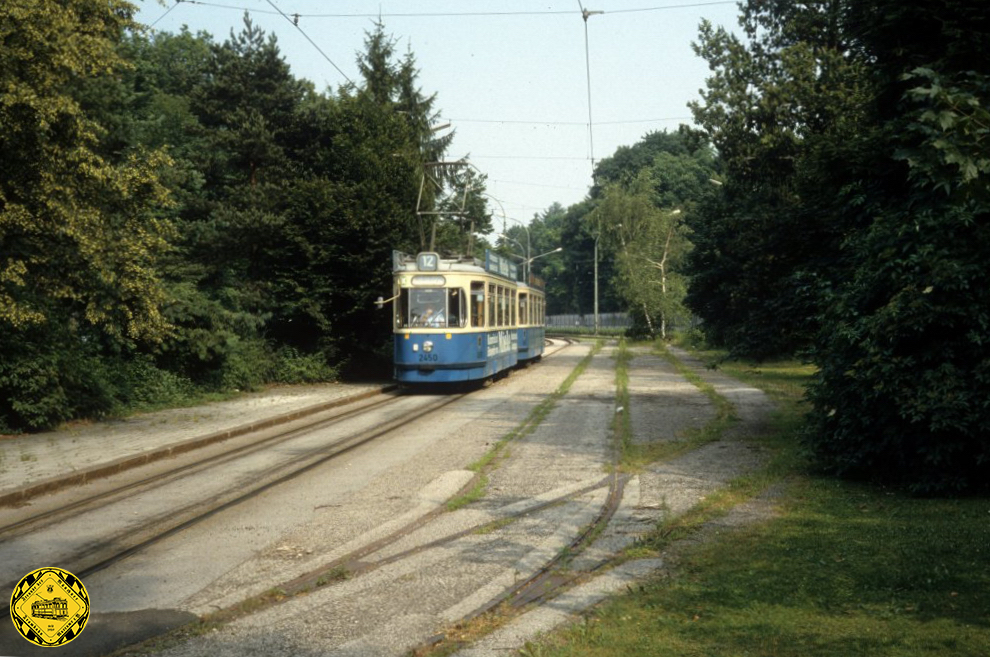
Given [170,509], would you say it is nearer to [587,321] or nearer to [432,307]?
[432,307]

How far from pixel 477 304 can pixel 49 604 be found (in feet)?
71.3

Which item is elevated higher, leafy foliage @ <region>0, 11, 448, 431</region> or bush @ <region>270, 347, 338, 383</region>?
leafy foliage @ <region>0, 11, 448, 431</region>

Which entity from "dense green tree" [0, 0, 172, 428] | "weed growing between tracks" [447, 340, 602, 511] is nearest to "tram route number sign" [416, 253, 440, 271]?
"weed growing between tracks" [447, 340, 602, 511]


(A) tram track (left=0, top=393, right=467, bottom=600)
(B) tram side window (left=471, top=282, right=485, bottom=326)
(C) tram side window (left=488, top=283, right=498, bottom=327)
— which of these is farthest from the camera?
(C) tram side window (left=488, top=283, right=498, bottom=327)

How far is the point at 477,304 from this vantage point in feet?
81.7

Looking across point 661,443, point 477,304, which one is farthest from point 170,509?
point 477,304

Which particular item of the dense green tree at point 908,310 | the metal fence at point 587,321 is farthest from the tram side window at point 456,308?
the metal fence at point 587,321

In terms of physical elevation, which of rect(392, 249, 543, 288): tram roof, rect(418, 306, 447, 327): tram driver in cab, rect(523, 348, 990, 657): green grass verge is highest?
Result: rect(392, 249, 543, 288): tram roof

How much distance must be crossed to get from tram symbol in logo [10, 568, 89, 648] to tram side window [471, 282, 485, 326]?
21.4 m

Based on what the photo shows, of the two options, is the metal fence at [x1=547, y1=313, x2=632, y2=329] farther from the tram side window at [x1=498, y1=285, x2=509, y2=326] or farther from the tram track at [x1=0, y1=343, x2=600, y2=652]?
the tram track at [x1=0, y1=343, x2=600, y2=652]

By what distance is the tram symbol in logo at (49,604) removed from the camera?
126 inches

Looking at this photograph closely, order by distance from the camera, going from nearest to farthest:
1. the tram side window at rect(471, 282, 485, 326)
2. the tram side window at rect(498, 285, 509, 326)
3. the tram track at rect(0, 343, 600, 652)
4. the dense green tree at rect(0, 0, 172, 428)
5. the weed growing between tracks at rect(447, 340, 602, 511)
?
the tram track at rect(0, 343, 600, 652) < the weed growing between tracks at rect(447, 340, 602, 511) < the dense green tree at rect(0, 0, 172, 428) < the tram side window at rect(471, 282, 485, 326) < the tram side window at rect(498, 285, 509, 326)

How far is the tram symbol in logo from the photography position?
3213mm

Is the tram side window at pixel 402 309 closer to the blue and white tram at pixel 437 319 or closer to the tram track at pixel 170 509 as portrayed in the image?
the blue and white tram at pixel 437 319
